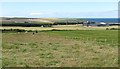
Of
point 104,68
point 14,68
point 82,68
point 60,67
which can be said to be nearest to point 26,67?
point 14,68

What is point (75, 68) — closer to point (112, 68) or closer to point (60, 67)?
point (60, 67)

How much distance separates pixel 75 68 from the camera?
62.0 feet

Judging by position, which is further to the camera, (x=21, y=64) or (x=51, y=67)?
(x=21, y=64)

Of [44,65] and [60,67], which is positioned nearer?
[60,67]

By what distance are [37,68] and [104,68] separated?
4.25 meters

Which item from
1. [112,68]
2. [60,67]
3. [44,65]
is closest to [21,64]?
[44,65]

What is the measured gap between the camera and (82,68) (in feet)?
60.3

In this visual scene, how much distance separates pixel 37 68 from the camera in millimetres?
18812

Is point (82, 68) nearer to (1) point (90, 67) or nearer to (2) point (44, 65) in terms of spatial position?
(1) point (90, 67)

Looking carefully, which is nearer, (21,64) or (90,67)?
(90,67)

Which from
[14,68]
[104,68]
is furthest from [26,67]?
[104,68]

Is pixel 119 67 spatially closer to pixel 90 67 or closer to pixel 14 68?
pixel 90 67

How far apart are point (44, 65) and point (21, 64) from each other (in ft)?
5.40

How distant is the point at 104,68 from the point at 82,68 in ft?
4.65
